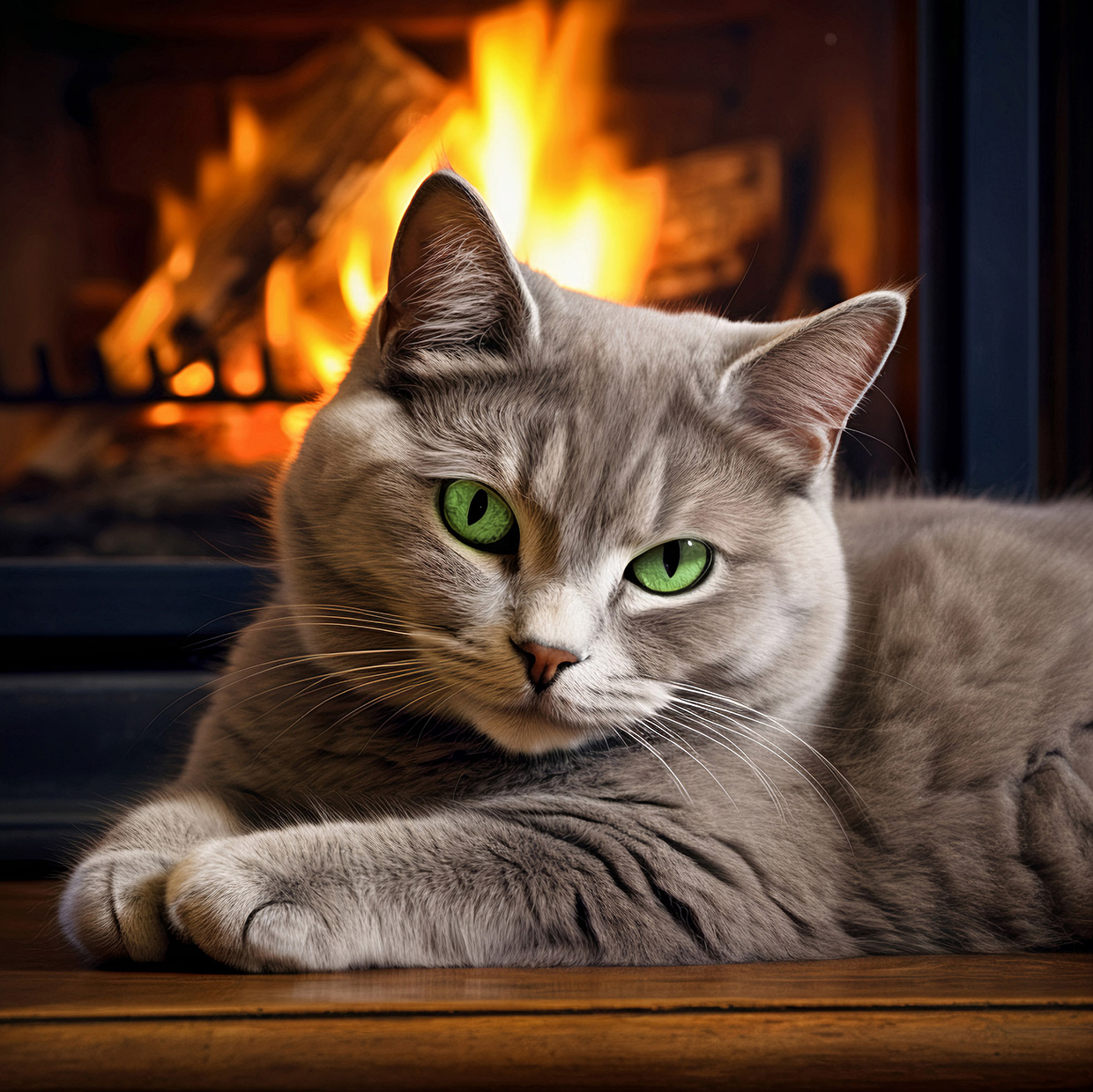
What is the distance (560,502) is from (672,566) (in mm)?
137

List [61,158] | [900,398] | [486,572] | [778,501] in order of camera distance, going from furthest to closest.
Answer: [61,158]
[900,398]
[778,501]
[486,572]

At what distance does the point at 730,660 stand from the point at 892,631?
0.26 metres

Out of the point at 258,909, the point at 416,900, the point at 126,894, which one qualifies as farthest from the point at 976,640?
the point at 126,894

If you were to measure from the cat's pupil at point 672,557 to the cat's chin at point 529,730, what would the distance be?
17 centimetres

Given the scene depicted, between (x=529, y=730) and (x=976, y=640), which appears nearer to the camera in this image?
(x=529, y=730)

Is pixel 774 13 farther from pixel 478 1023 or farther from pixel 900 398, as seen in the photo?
pixel 478 1023

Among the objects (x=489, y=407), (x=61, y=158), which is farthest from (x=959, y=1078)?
(x=61, y=158)

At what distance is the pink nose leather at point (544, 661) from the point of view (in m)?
0.83

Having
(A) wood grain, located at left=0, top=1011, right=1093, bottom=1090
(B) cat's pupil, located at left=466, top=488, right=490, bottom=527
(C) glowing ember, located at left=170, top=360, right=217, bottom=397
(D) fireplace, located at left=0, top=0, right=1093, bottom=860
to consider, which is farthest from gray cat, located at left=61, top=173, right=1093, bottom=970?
(C) glowing ember, located at left=170, top=360, right=217, bottom=397

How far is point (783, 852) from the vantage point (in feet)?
3.07

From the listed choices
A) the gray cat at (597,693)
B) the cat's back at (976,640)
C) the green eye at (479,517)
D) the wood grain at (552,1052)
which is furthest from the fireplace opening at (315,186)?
the wood grain at (552,1052)

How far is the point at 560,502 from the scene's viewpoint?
0.90 metres

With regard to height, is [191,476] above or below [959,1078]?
above

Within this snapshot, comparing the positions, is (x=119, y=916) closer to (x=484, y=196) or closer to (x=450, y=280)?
(x=450, y=280)
